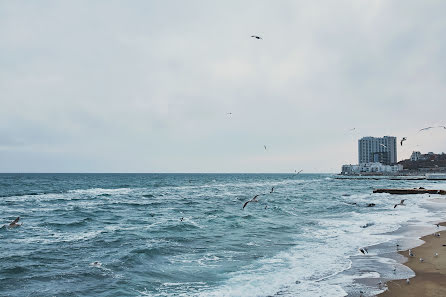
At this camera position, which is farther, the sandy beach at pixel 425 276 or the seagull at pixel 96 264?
the seagull at pixel 96 264

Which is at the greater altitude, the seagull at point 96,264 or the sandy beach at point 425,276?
the sandy beach at point 425,276

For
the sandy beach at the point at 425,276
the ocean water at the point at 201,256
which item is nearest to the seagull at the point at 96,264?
the ocean water at the point at 201,256

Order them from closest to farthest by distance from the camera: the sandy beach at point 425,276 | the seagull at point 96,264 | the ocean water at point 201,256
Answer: the sandy beach at point 425,276 < the ocean water at point 201,256 < the seagull at point 96,264

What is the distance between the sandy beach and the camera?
36.5 ft

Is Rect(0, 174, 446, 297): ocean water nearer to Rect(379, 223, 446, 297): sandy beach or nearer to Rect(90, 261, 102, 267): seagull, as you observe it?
Rect(90, 261, 102, 267): seagull

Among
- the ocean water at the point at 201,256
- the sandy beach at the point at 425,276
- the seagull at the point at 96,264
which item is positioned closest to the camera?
the sandy beach at the point at 425,276

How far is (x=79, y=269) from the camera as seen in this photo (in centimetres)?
1516

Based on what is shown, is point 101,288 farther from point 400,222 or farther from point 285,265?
point 400,222

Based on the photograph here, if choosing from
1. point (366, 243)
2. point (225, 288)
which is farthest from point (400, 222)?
point (225, 288)

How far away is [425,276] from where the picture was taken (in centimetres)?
1280

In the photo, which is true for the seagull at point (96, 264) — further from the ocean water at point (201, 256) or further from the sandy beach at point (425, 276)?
the sandy beach at point (425, 276)

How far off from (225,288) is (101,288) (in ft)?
15.2

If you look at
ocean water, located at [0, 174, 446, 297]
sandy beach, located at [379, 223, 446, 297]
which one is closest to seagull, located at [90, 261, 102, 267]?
ocean water, located at [0, 174, 446, 297]

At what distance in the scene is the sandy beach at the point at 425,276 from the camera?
11125mm
